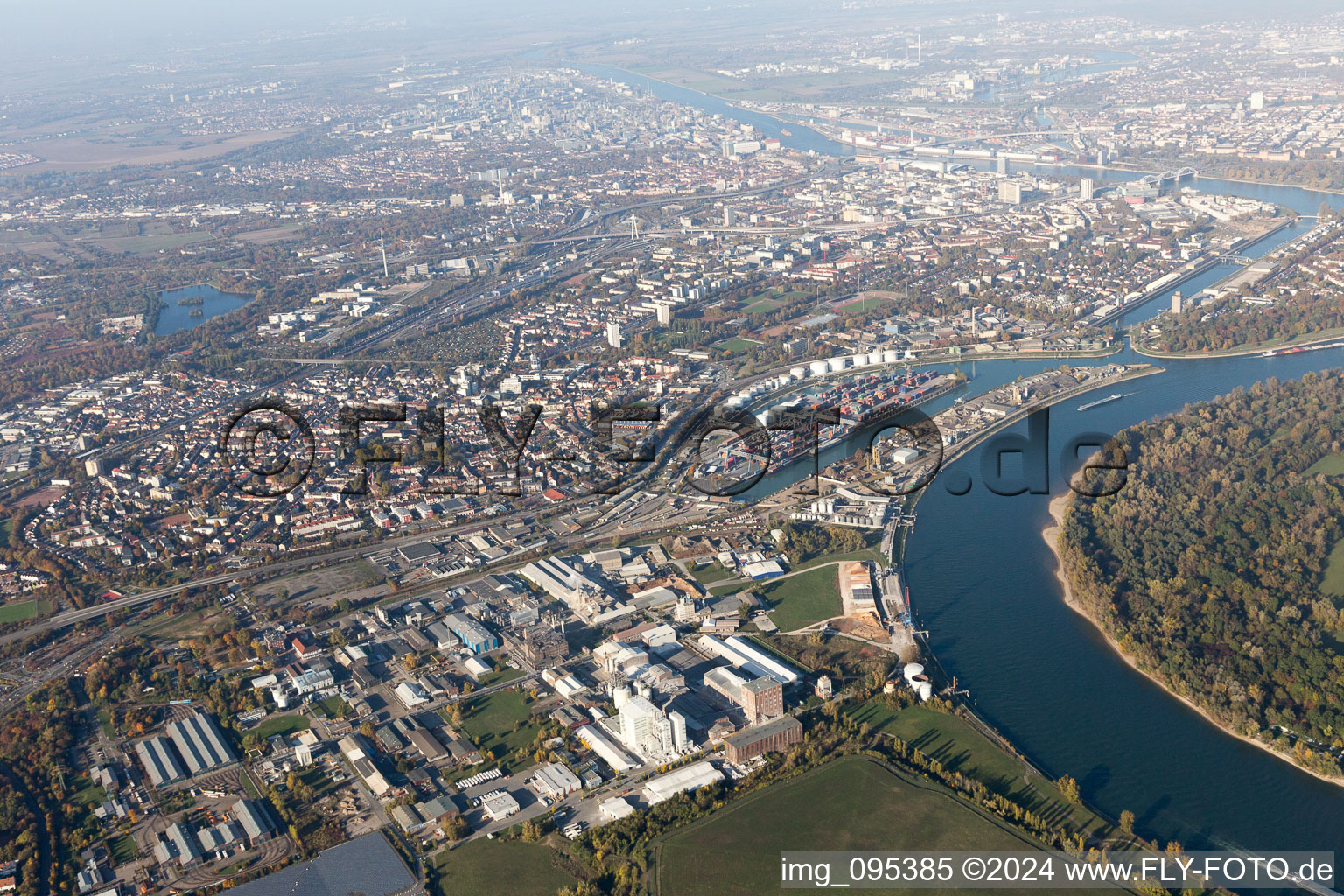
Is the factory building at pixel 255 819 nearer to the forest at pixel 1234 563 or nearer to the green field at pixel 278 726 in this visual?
the green field at pixel 278 726

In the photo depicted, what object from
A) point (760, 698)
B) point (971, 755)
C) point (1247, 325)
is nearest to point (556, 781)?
point (760, 698)

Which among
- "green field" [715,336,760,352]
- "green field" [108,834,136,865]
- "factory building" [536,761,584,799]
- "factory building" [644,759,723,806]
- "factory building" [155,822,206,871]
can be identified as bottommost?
"factory building" [536,761,584,799]

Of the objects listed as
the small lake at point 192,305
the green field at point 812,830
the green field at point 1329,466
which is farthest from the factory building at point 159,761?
the small lake at point 192,305

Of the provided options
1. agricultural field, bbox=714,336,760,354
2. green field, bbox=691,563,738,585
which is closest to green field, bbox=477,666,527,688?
green field, bbox=691,563,738,585

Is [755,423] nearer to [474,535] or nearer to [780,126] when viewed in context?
[474,535]

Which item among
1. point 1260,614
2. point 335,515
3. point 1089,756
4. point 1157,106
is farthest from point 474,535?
point 1157,106

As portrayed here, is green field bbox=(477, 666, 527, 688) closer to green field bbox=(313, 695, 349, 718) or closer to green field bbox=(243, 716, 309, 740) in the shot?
green field bbox=(313, 695, 349, 718)

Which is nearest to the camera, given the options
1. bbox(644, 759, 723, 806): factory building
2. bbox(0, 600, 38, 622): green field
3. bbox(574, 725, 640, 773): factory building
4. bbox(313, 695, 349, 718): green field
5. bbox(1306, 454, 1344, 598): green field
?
bbox(644, 759, 723, 806): factory building

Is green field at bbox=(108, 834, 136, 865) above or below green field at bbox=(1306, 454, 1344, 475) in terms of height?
below
